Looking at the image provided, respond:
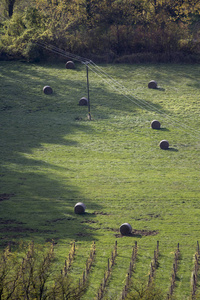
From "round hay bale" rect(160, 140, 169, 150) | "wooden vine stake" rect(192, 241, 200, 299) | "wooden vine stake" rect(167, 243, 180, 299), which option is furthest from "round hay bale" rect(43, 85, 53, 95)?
"wooden vine stake" rect(192, 241, 200, 299)

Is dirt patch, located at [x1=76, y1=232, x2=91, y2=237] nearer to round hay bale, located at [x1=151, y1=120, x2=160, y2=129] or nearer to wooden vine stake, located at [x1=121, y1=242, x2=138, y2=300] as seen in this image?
wooden vine stake, located at [x1=121, y1=242, x2=138, y2=300]

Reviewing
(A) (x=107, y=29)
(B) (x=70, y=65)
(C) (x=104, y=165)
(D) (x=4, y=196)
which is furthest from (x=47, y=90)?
(D) (x=4, y=196)

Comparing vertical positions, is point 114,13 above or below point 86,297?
above

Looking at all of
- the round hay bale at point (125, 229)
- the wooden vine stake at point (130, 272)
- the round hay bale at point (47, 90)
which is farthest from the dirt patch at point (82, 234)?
the round hay bale at point (47, 90)

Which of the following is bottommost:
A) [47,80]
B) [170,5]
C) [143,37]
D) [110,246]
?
[110,246]

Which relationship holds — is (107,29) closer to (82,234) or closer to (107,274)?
(82,234)

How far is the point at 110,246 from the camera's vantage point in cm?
2483

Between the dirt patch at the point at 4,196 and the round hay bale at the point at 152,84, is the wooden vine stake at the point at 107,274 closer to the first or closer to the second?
the dirt patch at the point at 4,196

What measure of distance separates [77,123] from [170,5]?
29058 mm

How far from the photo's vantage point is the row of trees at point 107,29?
62.9 meters

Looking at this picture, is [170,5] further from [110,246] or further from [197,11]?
[110,246]

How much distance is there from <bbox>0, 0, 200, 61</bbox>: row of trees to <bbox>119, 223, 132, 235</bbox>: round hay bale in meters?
40.1

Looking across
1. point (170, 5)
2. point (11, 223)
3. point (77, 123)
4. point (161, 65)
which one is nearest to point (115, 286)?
point (11, 223)

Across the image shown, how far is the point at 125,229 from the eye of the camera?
26.0 meters
